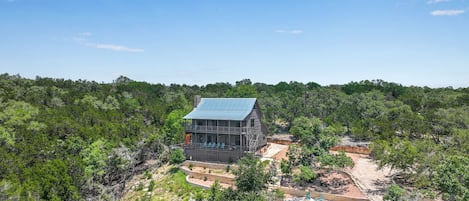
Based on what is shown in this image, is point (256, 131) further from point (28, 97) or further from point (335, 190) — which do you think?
point (28, 97)

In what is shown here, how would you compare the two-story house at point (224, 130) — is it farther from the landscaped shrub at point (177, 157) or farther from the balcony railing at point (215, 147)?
the landscaped shrub at point (177, 157)

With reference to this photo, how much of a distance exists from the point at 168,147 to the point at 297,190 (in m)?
20.2

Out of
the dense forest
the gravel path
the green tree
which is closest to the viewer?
the green tree

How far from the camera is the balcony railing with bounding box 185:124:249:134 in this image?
113 feet

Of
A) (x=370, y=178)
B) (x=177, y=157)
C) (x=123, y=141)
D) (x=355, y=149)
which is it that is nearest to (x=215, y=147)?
(x=177, y=157)

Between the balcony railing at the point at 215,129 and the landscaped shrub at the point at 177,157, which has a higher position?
the balcony railing at the point at 215,129

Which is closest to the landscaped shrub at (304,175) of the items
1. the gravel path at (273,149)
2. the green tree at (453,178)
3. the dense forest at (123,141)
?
the dense forest at (123,141)

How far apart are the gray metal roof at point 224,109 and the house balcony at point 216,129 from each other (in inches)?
44.3

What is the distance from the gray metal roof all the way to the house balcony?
1.13 m

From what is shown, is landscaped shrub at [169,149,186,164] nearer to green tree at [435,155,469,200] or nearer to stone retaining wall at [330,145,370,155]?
stone retaining wall at [330,145,370,155]

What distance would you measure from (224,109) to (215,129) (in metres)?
2.64

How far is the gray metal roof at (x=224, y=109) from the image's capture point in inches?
1387

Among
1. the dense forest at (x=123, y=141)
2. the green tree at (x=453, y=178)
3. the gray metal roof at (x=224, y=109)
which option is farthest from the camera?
the gray metal roof at (x=224, y=109)

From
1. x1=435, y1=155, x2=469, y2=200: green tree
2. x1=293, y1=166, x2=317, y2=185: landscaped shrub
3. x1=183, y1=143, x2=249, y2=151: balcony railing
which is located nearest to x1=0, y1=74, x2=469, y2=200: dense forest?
x1=435, y1=155, x2=469, y2=200: green tree
